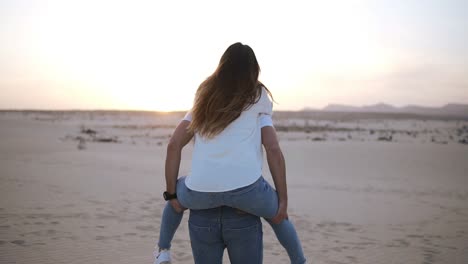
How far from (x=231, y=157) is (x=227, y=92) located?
1.27ft

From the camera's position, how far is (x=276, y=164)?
2.58 meters

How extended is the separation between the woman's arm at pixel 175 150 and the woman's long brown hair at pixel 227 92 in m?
0.10

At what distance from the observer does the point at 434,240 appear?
6875 mm

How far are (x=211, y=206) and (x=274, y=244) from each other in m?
4.07

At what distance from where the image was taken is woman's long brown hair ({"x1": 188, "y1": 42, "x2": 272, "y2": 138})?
2.49 metres

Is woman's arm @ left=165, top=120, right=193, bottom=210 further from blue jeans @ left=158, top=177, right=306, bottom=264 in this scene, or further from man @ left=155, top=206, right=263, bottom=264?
man @ left=155, top=206, right=263, bottom=264

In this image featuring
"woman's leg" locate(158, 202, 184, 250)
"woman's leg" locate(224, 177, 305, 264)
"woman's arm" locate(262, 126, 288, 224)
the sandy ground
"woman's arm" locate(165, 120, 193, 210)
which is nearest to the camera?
"woman's leg" locate(224, 177, 305, 264)

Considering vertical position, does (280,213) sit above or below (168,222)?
above

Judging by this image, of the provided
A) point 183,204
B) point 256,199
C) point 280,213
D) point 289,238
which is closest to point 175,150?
point 183,204

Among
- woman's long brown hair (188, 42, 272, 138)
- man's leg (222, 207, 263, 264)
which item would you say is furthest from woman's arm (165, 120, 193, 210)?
man's leg (222, 207, 263, 264)

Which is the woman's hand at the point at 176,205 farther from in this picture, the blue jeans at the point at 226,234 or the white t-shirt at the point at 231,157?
the white t-shirt at the point at 231,157

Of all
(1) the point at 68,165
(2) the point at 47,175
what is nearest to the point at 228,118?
(2) the point at 47,175

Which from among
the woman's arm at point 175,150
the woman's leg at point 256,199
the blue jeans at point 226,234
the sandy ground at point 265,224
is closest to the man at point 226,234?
the blue jeans at point 226,234

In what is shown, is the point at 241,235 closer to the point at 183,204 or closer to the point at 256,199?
the point at 256,199
